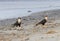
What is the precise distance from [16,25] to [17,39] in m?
4.71

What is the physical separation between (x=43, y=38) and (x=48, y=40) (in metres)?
0.52

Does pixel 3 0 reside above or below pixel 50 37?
below

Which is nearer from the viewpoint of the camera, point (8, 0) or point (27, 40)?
point (27, 40)

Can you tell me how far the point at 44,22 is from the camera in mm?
16609

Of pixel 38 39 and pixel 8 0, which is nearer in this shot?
pixel 38 39

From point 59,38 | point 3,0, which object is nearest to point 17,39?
point 59,38

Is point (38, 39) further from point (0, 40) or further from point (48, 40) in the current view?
point (0, 40)

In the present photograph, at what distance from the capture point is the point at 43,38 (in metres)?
10.5

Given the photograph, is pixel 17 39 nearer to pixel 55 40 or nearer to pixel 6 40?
pixel 6 40

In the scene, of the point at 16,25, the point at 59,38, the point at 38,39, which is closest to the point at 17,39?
the point at 38,39

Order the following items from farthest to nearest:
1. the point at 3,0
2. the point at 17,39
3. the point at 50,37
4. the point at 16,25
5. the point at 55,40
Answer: the point at 3,0
the point at 16,25
the point at 17,39
the point at 50,37
the point at 55,40

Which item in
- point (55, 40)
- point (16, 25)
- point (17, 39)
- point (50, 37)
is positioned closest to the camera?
point (55, 40)

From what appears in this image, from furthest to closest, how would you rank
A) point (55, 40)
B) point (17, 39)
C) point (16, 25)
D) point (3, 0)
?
Result: point (3, 0)
point (16, 25)
point (17, 39)
point (55, 40)

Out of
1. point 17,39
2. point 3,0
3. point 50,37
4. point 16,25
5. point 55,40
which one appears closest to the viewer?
point 55,40
